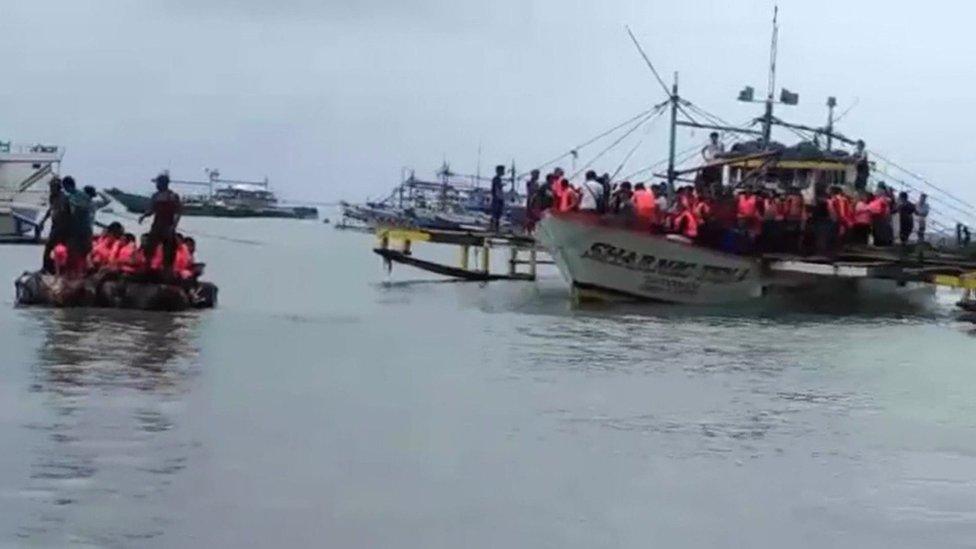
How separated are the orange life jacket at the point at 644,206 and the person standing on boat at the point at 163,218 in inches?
338

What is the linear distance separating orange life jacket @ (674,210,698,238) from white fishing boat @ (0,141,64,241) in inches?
1372

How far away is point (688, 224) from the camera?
92.4ft

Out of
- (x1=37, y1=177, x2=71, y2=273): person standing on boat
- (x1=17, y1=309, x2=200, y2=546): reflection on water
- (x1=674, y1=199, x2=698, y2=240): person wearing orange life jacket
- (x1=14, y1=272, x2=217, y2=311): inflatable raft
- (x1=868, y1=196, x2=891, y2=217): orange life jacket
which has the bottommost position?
(x1=17, y1=309, x2=200, y2=546): reflection on water

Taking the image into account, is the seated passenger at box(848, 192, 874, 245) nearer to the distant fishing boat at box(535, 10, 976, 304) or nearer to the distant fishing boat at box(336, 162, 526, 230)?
the distant fishing boat at box(535, 10, 976, 304)

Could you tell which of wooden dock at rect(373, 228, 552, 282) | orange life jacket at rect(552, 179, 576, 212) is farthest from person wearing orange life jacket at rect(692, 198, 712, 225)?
wooden dock at rect(373, 228, 552, 282)

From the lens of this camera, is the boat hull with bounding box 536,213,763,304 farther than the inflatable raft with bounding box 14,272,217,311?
Yes

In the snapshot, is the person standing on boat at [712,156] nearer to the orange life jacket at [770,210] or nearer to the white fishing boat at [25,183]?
the orange life jacket at [770,210]

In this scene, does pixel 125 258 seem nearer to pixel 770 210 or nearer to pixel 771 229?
pixel 771 229


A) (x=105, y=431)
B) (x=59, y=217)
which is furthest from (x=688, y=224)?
(x=105, y=431)

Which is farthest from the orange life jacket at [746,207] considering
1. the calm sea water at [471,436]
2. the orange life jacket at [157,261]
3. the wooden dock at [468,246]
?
the orange life jacket at [157,261]

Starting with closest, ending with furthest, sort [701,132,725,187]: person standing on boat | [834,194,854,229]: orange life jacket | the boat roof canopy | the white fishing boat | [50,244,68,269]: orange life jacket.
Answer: [50,244,68,269]: orange life jacket, [834,194,854,229]: orange life jacket, [701,132,725,187]: person standing on boat, the boat roof canopy, the white fishing boat

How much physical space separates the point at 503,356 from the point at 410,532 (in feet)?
33.5

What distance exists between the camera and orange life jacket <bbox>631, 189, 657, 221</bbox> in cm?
2772

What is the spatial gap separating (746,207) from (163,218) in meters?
11.1
